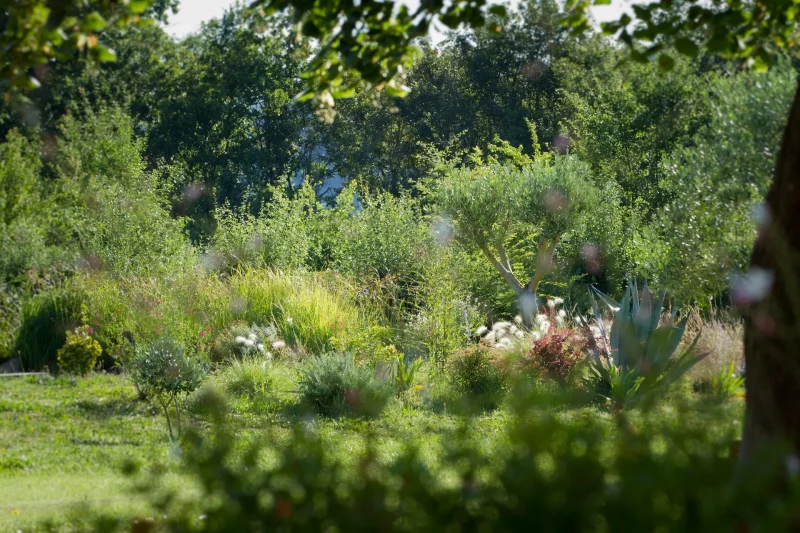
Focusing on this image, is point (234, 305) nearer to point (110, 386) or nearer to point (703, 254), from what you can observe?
point (110, 386)

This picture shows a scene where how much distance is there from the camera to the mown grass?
609 cm

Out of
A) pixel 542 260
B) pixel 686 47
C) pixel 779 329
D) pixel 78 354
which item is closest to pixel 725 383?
pixel 542 260

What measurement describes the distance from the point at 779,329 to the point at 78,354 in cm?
1051

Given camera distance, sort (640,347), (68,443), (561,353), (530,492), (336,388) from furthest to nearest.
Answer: (561,353) → (640,347) → (336,388) → (68,443) → (530,492)

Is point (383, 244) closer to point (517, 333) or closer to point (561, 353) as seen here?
point (517, 333)

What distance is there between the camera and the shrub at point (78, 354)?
11570 millimetres

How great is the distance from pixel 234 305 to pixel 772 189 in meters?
11.9

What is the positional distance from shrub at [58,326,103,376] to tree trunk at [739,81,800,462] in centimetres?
1029

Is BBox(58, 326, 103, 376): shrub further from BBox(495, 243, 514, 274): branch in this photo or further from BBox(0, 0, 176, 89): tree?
BBox(0, 0, 176, 89): tree

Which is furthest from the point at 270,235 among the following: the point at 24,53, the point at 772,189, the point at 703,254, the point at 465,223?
the point at 772,189

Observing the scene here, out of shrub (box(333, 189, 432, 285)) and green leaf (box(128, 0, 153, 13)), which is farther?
shrub (box(333, 189, 432, 285))

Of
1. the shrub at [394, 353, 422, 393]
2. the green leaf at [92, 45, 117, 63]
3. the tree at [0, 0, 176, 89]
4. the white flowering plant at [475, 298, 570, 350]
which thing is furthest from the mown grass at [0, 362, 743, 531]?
the green leaf at [92, 45, 117, 63]

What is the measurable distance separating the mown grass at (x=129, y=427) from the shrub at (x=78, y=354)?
0.81 ft

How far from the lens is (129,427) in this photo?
870 cm
